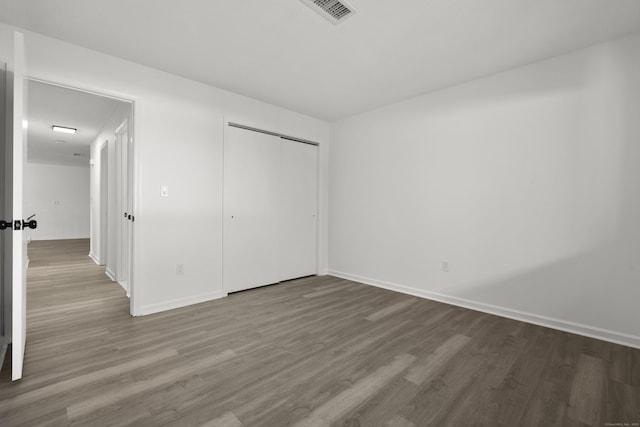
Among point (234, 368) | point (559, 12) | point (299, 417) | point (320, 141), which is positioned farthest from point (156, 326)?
point (559, 12)

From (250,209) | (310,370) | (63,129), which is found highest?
(63,129)

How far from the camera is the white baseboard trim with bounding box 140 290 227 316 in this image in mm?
3068

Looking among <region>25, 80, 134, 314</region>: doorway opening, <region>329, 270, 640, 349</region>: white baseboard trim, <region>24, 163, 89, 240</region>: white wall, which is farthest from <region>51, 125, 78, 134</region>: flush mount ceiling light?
<region>329, 270, 640, 349</region>: white baseboard trim

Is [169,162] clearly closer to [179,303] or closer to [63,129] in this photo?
[179,303]

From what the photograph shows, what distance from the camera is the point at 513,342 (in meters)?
2.47

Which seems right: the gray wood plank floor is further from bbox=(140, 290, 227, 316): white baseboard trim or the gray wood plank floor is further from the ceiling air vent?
the ceiling air vent

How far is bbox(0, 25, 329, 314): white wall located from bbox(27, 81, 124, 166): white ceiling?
61 centimetres

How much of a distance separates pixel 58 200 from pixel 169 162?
30.3ft

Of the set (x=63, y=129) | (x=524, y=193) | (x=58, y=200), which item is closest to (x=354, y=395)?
(x=524, y=193)

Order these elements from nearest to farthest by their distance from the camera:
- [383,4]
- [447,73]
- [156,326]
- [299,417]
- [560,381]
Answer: [299,417] → [560,381] → [383,4] → [156,326] → [447,73]

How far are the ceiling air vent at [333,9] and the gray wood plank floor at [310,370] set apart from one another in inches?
102

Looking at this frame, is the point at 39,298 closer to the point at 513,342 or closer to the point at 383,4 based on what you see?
the point at 383,4

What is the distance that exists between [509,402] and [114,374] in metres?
2.49

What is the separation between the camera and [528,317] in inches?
115
